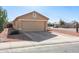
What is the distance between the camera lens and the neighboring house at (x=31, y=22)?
16.7ft

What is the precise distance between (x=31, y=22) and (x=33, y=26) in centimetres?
11

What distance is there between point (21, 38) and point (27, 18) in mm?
661

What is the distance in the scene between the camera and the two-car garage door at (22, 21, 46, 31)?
5242 millimetres

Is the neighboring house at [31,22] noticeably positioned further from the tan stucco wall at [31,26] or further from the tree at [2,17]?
the tree at [2,17]

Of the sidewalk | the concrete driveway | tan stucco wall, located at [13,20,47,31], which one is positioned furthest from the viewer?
the sidewalk

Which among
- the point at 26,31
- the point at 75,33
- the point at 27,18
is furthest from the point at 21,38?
the point at 75,33

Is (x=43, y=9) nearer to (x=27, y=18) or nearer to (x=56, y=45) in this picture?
(x=27, y=18)

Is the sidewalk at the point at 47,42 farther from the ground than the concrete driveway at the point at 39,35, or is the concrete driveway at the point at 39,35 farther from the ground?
the concrete driveway at the point at 39,35

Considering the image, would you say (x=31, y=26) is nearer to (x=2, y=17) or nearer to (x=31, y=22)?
(x=31, y=22)

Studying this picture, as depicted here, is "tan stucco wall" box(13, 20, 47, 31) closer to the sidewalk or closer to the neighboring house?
the neighboring house

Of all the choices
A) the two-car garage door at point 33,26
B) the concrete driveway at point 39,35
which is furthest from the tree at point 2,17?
the concrete driveway at point 39,35

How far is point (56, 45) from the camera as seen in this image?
6.41 metres

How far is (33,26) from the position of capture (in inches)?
209

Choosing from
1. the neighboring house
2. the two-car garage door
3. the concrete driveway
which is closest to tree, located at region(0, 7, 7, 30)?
the neighboring house
